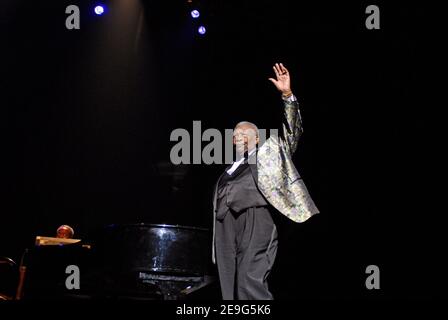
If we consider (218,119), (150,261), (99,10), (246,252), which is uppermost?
(99,10)

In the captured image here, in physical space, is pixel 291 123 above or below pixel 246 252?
above

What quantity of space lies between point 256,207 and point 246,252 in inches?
10.2

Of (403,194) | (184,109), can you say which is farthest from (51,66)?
(403,194)

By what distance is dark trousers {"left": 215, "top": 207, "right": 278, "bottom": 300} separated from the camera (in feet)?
8.86

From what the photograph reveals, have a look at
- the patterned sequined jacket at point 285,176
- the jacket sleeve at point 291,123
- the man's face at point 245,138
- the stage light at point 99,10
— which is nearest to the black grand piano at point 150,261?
the patterned sequined jacket at point 285,176

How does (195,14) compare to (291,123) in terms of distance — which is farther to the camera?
(195,14)

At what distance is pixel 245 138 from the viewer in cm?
310

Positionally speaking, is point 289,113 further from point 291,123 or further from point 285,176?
point 285,176

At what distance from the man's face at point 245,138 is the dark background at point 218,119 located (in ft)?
1.65

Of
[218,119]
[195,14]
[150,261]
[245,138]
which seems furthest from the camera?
[195,14]

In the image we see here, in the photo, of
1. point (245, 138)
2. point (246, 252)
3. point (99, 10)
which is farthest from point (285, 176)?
point (99, 10)

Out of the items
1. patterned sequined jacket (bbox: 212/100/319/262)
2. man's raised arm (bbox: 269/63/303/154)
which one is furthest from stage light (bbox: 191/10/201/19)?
patterned sequined jacket (bbox: 212/100/319/262)

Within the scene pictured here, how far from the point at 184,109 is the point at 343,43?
2.10 m

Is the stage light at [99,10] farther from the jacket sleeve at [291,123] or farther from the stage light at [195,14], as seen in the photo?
the jacket sleeve at [291,123]
